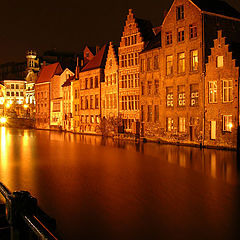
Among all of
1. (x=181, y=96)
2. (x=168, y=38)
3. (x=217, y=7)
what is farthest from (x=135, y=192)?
(x=217, y=7)

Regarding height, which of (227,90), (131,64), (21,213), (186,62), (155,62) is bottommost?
(21,213)

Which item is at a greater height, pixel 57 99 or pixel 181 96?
pixel 57 99

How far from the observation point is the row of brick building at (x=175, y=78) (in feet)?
103

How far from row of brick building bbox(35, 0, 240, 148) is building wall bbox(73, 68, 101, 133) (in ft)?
0.54

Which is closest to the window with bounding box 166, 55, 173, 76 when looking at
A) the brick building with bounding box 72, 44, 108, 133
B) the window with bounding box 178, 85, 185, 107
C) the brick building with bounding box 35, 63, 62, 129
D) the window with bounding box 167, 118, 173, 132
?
the window with bounding box 178, 85, 185, 107

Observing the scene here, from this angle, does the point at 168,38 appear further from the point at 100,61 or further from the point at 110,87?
the point at 100,61

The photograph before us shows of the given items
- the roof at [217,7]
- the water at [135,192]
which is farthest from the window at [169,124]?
the roof at [217,7]

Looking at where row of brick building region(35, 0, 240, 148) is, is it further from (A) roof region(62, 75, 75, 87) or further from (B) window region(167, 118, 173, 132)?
(A) roof region(62, 75, 75, 87)

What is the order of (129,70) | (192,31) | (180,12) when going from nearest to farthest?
1. (192,31)
2. (180,12)
3. (129,70)

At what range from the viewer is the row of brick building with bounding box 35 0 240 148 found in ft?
103

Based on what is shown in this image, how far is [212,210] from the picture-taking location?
500 inches

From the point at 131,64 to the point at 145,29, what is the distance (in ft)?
15.8

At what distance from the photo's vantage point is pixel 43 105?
244ft

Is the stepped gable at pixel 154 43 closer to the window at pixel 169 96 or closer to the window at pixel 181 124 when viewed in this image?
the window at pixel 169 96
